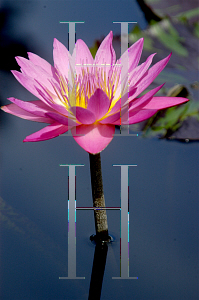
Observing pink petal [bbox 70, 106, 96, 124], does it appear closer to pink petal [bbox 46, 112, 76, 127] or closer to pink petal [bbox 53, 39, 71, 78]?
pink petal [bbox 46, 112, 76, 127]

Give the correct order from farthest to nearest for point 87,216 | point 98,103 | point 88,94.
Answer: point 87,216
point 88,94
point 98,103

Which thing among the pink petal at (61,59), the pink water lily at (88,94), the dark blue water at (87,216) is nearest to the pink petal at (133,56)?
the pink water lily at (88,94)

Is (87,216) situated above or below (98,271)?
above

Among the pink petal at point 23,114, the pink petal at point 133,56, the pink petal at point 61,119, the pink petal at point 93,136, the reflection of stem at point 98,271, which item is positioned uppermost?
the pink petal at point 133,56

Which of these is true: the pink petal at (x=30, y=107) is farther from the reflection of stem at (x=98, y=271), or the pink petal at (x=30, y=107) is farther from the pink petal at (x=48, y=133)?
the reflection of stem at (x=98, y=271)

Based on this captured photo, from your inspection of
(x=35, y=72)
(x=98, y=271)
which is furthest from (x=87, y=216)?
(x=35, y=72)

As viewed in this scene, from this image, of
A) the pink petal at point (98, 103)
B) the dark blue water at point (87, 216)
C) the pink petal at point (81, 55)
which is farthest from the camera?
the pink petal at point (81, 55)

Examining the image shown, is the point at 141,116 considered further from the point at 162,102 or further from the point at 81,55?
the point at 81,55
